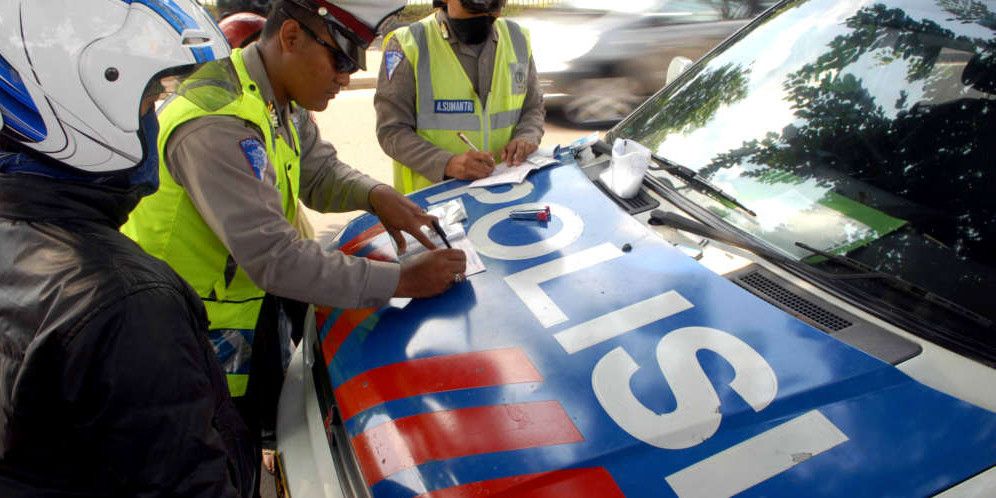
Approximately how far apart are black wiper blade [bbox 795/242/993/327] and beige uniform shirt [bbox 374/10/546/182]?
1.39 m

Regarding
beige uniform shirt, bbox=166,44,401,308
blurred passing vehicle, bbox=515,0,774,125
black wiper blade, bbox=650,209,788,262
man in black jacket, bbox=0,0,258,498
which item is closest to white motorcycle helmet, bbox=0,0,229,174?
man in black jacket, bbox=0,0,258,498

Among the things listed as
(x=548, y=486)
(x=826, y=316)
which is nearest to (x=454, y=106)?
(x=826, y=316)

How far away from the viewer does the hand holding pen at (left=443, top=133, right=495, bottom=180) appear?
8.05 ft

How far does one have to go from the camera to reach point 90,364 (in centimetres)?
97

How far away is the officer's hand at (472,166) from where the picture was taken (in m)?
2.46

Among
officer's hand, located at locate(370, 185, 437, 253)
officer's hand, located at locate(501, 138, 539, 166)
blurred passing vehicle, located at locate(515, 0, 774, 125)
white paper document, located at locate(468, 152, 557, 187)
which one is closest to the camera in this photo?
officer's hand, located at locate(370, 185, 437, 253)

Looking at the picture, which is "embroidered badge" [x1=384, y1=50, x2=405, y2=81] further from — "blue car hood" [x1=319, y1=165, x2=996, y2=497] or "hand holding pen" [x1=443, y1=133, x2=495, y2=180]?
"blue car hood" [x1=319, y1=165, x2=996, y2=497]

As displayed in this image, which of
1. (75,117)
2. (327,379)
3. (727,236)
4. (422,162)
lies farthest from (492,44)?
(75,117)

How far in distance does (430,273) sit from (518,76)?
1397 millimetres

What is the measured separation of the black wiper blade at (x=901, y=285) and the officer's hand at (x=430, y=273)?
3.00ft

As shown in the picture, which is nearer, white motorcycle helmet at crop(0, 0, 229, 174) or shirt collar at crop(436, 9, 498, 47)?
white motorcycle helmet at crop(0, 0, 229, 174)

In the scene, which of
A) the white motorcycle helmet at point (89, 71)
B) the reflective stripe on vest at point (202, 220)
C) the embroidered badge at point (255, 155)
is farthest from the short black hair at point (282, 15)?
the white motorcycle helmet at point (89, 71)

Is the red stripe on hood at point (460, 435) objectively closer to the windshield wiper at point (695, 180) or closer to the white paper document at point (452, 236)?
the white paper document at point (452, 236)

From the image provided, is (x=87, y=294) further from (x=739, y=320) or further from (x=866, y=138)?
(x=866, y=138)
